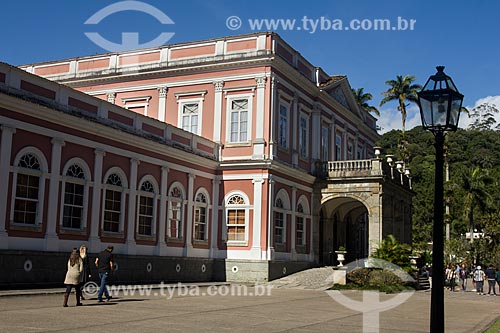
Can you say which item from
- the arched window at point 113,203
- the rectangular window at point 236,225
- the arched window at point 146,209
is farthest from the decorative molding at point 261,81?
the arched window at point 113,203

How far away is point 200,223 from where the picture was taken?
27.7m

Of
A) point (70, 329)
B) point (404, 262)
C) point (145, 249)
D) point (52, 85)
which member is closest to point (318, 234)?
point (404, 262)

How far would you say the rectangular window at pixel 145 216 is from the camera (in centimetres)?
2377

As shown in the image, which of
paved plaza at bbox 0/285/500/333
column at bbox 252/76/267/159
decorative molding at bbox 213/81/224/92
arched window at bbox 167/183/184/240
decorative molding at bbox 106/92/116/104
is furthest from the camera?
decorative molding at bbox 106/92/116/104

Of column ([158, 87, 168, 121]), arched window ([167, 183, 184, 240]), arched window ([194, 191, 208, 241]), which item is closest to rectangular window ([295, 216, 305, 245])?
arched window ([194, 191, 208, 241])

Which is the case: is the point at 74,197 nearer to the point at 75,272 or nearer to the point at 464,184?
the point at 75,272

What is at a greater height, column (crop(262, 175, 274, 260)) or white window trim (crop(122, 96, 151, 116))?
white window trim (crop(122, 96, 151, 116))

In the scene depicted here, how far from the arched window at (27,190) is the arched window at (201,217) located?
9.37 metres

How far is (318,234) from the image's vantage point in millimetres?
32656

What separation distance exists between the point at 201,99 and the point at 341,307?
15.0 m

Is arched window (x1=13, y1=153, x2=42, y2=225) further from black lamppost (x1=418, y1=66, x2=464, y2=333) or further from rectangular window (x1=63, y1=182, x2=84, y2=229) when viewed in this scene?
black lamppost (x1=418, y1=66, x2=464, y2=333)

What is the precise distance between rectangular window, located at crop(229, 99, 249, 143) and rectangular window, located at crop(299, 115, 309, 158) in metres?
4.19

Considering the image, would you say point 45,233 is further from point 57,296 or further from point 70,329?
point 70,329

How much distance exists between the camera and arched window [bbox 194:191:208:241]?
2734cm
